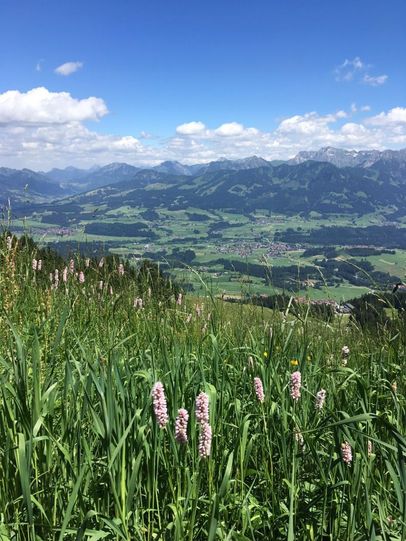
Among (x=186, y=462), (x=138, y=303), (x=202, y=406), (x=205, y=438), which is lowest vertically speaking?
(x=186, y=462)

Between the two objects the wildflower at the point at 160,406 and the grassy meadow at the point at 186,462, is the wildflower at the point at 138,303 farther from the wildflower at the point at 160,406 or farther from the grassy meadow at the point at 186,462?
the wildflower at the point at 160,406

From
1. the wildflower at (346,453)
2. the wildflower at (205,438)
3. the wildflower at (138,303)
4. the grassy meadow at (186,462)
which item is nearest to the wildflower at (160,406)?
the grassy meadow at (186,462)

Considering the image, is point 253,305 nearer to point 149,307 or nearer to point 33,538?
point 149,307

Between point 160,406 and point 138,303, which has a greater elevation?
point 160,406

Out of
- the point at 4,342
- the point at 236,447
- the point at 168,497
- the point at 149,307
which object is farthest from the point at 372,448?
the point at 149,307

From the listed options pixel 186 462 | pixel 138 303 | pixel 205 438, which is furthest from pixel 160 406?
pixel 138 303

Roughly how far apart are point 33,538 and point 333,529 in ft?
4.70

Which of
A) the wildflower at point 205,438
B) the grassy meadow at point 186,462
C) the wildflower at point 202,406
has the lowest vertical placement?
the grassy meadow at point 186,462

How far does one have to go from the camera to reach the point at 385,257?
19512 cm

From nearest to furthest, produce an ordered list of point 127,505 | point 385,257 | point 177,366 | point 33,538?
point 33,538, point 127,505, point 177,366, point 385,257

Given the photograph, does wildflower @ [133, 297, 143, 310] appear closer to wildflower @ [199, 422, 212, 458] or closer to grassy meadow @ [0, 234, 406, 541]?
grassy meadow @ [0, 234, 406, 541]

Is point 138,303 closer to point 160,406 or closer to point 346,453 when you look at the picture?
point 160,406

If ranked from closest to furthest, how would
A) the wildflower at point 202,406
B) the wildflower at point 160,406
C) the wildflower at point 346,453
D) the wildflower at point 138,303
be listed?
the wildflower at point 202,406, the wildflower at point 160,406, the wildflower at point 346,453, the wildflower at point 138,303

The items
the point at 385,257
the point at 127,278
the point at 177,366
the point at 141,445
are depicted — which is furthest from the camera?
the point at 385,257
